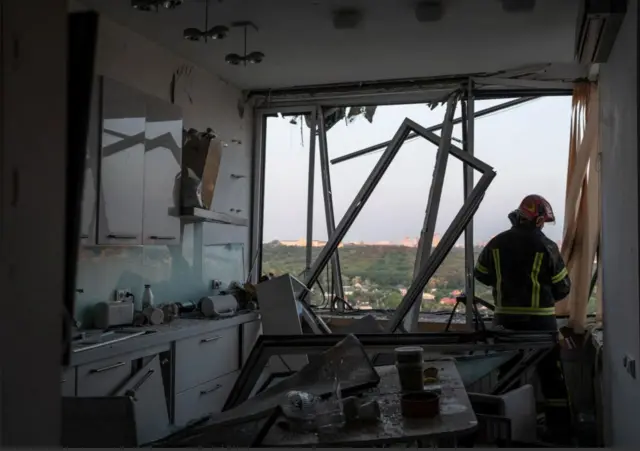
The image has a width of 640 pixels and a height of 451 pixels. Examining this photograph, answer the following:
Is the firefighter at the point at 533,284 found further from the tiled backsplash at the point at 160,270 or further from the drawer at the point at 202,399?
the tiled backsplash at the point at 160,270

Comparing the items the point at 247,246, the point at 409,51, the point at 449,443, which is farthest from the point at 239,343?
the point at 449,443

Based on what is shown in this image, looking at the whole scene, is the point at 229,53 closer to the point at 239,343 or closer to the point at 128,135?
the point at 128,135

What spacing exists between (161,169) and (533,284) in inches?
92.5

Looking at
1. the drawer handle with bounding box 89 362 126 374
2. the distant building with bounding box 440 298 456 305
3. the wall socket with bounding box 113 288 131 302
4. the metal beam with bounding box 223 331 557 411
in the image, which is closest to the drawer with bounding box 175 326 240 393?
the wall socket with bounding box 113 288 131 302

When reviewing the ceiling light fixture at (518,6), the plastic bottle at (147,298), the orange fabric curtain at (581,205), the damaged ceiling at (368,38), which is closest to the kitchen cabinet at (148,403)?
the plastic bottle at (147,298)

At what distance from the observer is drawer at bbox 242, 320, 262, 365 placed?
4406 millimetres

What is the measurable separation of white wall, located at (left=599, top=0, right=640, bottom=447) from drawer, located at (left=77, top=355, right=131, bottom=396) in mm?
2168

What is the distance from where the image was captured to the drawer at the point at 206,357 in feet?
12.0

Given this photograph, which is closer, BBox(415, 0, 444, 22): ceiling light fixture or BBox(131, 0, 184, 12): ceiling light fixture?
BBox(131, 0, 184, 12): ceiling light fixture

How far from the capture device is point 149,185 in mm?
3736

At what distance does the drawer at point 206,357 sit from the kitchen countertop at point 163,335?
0.05 metres

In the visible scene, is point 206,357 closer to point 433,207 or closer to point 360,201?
point 360,201

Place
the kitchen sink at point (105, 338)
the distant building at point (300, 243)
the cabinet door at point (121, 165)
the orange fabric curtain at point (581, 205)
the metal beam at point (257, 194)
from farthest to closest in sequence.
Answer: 1. the metal beam at point (257, 194)
2. the distant building at point (300, 243)
3. the orange fabric curtain at point (581, 205)
4. the cabinet door at point (121, 165)
5. the kitchen sink at point (105, 338)

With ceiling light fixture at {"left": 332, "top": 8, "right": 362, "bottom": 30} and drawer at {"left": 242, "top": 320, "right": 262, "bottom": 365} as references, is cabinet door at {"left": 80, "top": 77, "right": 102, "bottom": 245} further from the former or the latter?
drawer at {"left": 242, "top": 320, "right": 262, "bottom": 365}
